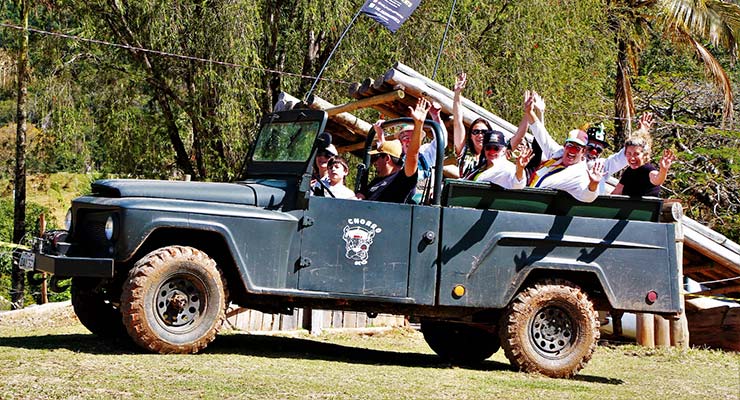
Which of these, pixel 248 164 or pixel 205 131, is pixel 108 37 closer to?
pixel 205 131

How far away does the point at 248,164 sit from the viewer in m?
9.62

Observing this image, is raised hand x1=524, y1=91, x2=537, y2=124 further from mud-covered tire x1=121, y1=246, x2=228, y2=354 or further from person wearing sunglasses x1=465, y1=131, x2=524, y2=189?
mud-covered tire x1=121, y1=246, x2=228, y2=354

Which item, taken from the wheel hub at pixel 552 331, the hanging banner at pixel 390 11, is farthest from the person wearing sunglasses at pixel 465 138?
the hanging banner at pixel 390 11

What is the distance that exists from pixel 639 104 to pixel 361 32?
10.8 m

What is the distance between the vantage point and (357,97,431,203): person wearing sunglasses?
8867 mm

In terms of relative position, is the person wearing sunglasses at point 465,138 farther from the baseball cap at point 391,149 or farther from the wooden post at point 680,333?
the wooden post at point 680,333

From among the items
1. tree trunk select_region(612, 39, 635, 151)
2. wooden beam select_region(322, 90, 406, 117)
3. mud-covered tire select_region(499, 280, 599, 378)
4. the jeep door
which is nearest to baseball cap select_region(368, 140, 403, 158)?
the jeep door

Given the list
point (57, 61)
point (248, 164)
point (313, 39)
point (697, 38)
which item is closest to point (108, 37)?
point (57, 61)

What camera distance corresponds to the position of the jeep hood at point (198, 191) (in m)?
8.30

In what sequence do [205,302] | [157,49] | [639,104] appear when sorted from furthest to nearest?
[639,104] → [157,49] → [205,302]

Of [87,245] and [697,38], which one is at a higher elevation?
[697,38]

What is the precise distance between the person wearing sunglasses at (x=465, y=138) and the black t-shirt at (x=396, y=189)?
3.16 ft

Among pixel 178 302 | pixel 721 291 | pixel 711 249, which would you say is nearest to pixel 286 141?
pixel 178 302

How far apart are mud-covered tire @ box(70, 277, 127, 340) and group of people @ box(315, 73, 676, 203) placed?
2.00m
